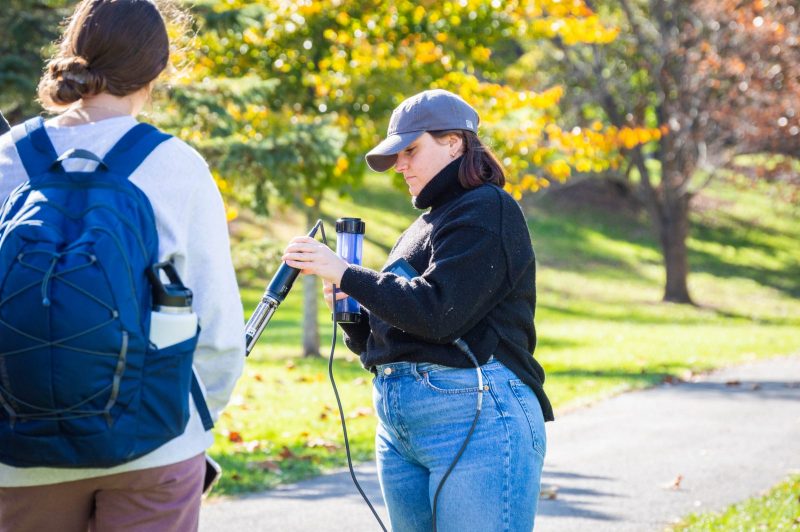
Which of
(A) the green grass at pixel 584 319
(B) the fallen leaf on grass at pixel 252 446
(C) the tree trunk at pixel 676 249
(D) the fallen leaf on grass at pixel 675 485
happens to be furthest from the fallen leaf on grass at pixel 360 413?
(C) the tree trunk at pixel 676 249

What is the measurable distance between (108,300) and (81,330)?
2.8 inches

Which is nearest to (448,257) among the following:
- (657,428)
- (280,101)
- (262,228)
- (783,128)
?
(657,428)

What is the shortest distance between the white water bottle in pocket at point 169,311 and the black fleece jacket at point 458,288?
854mm

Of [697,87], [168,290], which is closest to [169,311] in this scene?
[168,290]

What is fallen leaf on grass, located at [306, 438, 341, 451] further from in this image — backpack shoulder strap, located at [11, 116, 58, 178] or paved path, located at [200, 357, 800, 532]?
backpack shoulder strap, located at [11, 116, 58, 178]

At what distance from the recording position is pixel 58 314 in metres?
1.91

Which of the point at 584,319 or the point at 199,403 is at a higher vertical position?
the point at 199,403

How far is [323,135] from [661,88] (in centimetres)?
1553

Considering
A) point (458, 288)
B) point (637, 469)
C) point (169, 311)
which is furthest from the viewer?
point (637, 469)

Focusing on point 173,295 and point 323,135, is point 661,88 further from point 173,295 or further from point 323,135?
point 173,295

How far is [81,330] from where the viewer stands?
192cm

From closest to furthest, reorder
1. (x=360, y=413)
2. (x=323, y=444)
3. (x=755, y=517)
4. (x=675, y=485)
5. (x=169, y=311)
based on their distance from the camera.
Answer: (x=169, y=311), (x=755, y=517), (x=675, y=485), (x=323, y=444), (x=360, y=413)

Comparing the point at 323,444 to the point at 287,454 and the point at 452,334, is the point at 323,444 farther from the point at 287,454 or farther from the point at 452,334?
the point at 452,334

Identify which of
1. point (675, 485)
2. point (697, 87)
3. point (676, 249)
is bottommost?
point (676, 249)
